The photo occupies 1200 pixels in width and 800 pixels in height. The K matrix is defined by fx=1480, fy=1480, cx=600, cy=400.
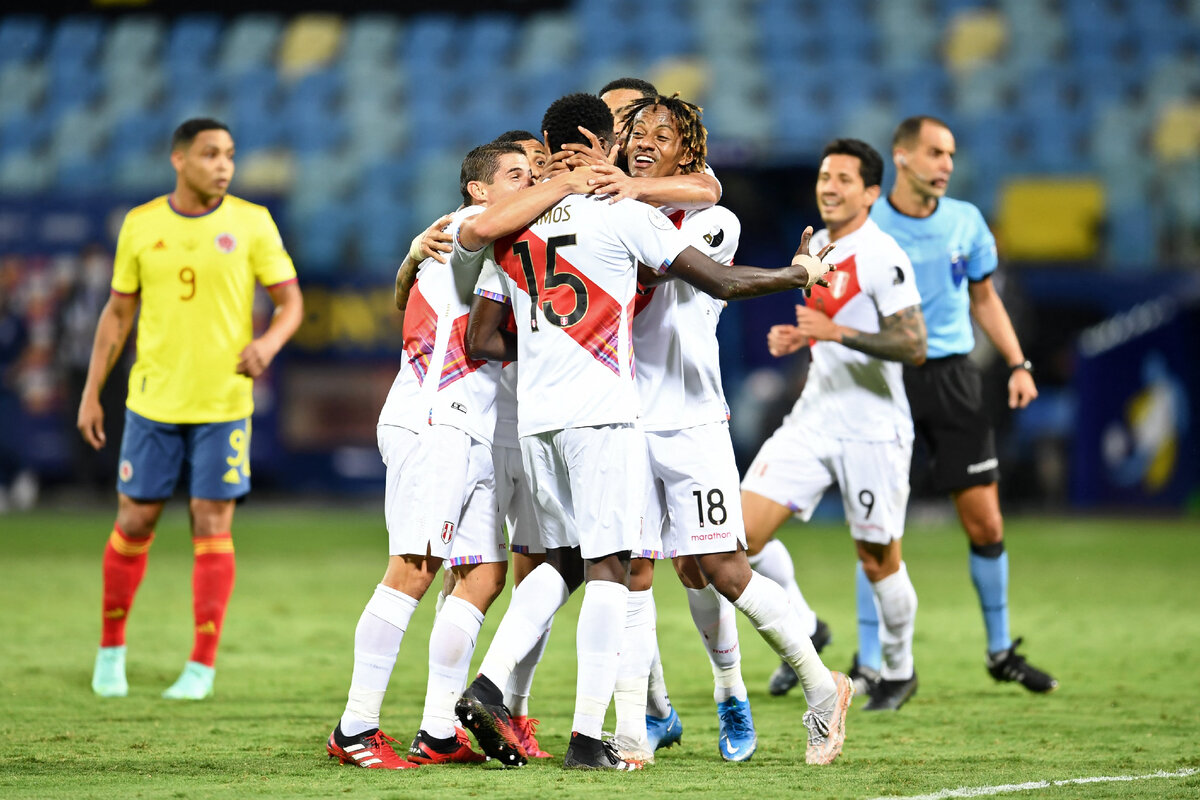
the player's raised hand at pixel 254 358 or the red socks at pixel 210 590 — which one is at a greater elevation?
the player's raised hand at pixel 254 358

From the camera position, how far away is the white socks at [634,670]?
15.2 ft

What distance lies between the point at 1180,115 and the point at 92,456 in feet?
42.6

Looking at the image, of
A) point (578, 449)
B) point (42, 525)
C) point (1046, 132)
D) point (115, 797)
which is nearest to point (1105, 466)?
point (1046, 132)

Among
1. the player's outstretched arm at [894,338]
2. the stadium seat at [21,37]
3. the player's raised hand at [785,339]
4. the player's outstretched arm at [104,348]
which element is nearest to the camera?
the player's raised hand at [785,339]

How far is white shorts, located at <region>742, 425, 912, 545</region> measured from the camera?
5.99 metres

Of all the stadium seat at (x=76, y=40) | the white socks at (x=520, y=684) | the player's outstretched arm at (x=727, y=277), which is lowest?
the white socks at (x=520, y=684)

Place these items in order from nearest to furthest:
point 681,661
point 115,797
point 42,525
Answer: point 115,797, point 681,661, point 42,525

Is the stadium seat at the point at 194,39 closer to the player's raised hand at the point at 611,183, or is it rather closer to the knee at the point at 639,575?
the player's raised hand at the point at 611,183

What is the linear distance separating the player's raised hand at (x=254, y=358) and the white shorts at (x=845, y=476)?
6.77ft

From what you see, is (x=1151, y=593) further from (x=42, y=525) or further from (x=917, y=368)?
(x=42, y=525)

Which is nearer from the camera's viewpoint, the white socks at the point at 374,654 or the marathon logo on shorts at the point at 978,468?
the white socks at the point at 374,654

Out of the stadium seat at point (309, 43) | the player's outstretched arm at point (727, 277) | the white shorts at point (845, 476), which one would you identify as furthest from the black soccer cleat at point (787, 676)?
the stadium seat at point (309, 43)

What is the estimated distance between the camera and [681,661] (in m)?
7.05

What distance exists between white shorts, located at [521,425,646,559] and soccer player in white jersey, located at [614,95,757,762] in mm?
251
